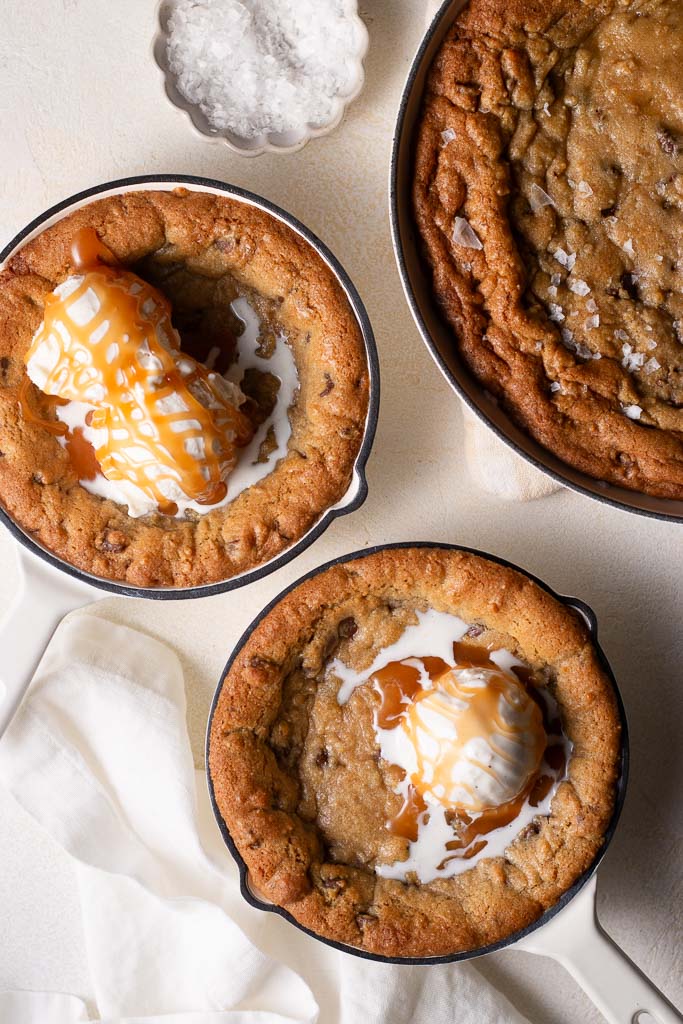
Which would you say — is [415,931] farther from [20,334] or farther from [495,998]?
[20,334]

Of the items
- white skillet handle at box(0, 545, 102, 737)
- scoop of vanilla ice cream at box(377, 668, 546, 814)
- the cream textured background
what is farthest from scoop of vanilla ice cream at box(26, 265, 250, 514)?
scoop of vanilla ice cream at box(377, 668, 546, 814)

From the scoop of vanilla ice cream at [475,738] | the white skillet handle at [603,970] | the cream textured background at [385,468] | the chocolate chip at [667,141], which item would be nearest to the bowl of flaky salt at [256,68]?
the cream textured background at [385,468]

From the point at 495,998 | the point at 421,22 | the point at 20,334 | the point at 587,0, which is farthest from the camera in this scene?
the point at 495,998

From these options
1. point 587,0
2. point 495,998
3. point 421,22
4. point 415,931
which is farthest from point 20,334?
point 495,998

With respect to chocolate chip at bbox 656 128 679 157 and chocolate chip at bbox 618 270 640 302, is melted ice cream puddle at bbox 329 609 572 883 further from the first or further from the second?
chocolate chip at bbox 656 128 679 157

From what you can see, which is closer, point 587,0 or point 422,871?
point 587,0

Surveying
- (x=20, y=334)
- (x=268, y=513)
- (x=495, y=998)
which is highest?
(x=20, y=334)
